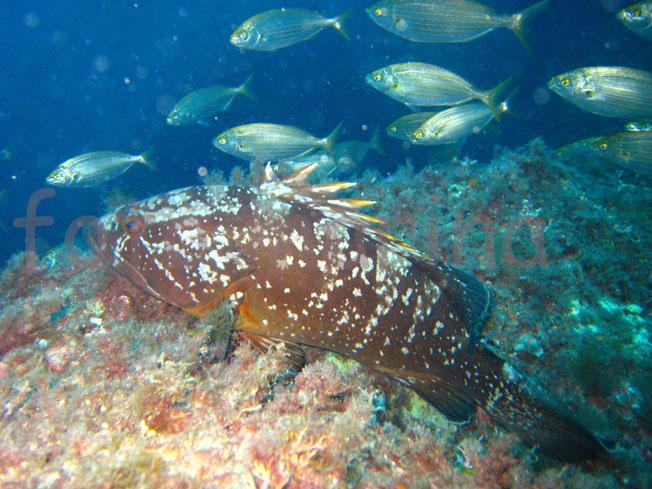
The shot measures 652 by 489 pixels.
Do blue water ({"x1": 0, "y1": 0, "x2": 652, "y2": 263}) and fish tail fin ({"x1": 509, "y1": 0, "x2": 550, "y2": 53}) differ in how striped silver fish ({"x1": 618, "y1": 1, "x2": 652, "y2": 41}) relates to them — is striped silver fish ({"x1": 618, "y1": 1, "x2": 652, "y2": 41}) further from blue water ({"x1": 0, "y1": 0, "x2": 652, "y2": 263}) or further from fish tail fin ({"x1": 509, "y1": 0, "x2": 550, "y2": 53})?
blue water ({"x1": 0, "y1": 0, "x2": 652, "y2": 263})

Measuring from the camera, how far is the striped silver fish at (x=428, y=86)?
22.5 ft

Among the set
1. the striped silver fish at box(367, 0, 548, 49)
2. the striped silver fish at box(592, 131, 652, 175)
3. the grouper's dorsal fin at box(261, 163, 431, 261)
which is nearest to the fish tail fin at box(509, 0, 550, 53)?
the striped silver fish at box(367, 0, 548, 49)

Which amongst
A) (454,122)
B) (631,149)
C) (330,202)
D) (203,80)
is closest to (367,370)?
(330,202)

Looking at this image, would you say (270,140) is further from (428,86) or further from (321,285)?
(321,285)

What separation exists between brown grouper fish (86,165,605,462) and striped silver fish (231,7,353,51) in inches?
332

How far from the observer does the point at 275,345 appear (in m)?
2.95

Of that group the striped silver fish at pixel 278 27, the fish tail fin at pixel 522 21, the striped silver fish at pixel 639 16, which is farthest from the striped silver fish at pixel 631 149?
the striped silver fish at pixel 278 27

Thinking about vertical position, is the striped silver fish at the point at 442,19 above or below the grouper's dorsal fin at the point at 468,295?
above

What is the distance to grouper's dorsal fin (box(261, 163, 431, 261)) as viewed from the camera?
3.13 metres

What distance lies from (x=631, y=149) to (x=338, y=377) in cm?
598

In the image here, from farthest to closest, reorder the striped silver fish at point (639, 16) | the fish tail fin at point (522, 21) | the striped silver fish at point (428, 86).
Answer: the striped silver fish at point (428, 86) → the fish tail fin at point (522, 21) → the striped silver fish at point (639, 16)

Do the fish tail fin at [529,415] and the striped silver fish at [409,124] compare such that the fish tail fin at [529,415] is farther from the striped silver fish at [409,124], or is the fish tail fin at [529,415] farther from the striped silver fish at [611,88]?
the striped silver fish at [409,124]

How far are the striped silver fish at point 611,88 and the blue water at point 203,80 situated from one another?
13.0m

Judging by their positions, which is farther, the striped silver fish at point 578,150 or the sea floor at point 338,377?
the striped silver fish at point 578,150
